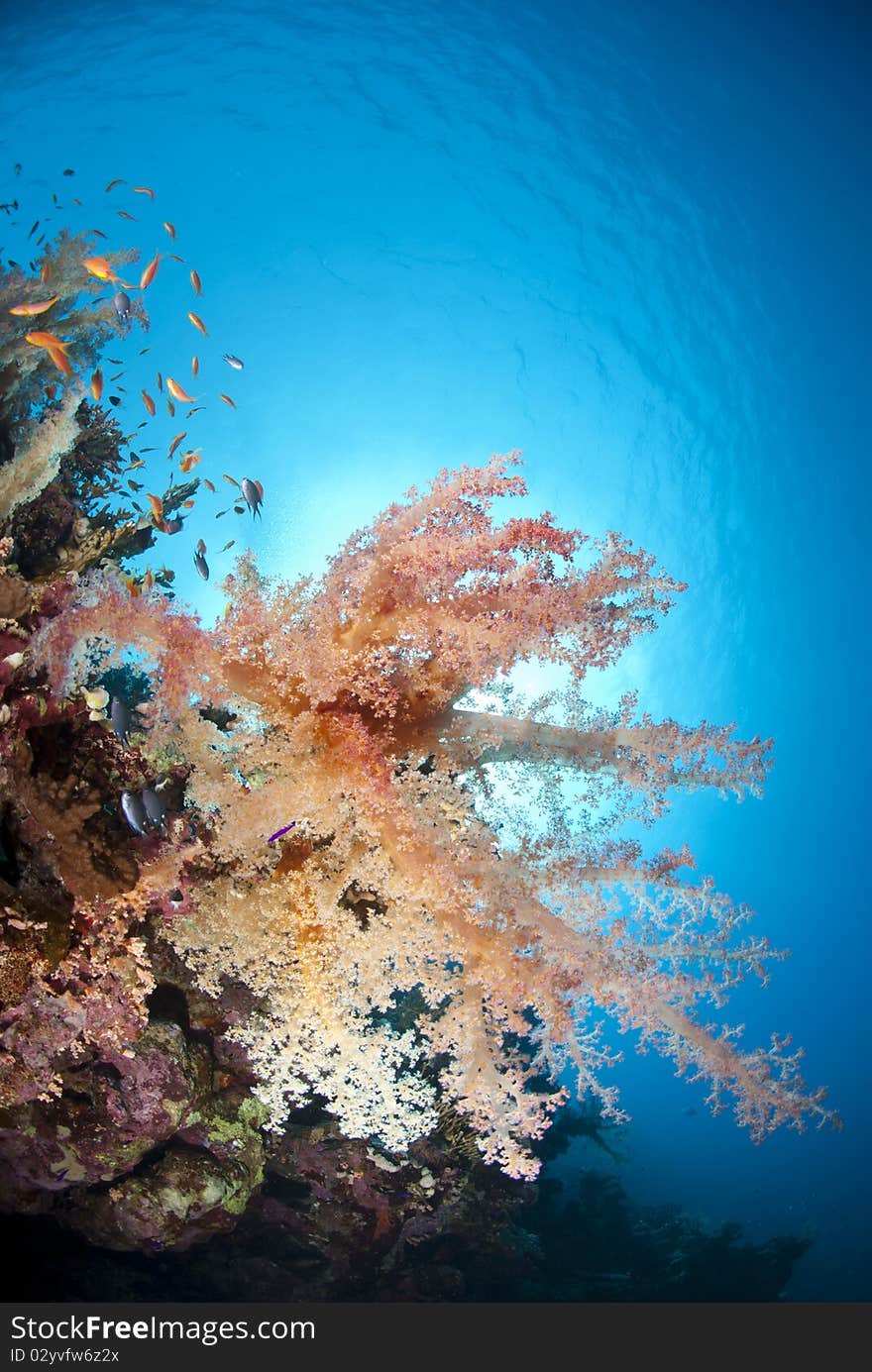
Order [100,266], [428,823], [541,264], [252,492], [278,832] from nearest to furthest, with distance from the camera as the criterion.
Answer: [428,823] < [278,832] < [100,266] < [252,492] < [541,264]

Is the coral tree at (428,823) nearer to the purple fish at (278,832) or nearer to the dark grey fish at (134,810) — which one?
the purple fish at (278,832)

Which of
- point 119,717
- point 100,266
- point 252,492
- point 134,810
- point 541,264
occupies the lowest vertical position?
point 134,810

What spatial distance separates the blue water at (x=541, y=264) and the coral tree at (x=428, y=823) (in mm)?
23718

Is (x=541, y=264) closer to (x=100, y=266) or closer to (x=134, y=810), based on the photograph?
(x=100, y=266)

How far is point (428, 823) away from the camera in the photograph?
357 centimetres

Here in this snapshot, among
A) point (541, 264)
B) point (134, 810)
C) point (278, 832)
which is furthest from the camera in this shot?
point (541, 264)

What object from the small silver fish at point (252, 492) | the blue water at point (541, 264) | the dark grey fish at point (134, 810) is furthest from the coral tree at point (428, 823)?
the blue water at point (541, 264)

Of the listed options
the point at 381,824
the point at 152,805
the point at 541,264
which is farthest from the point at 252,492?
the point at 541,264

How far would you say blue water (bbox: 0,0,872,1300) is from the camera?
18.7 meters

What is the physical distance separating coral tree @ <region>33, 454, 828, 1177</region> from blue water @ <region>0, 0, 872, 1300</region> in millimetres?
23718

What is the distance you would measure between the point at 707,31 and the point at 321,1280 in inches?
1167

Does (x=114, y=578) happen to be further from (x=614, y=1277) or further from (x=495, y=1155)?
(x=614, y=1277)

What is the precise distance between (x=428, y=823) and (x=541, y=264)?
26.1 m

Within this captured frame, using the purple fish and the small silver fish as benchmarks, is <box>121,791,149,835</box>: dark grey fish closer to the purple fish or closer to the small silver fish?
the purple fish
